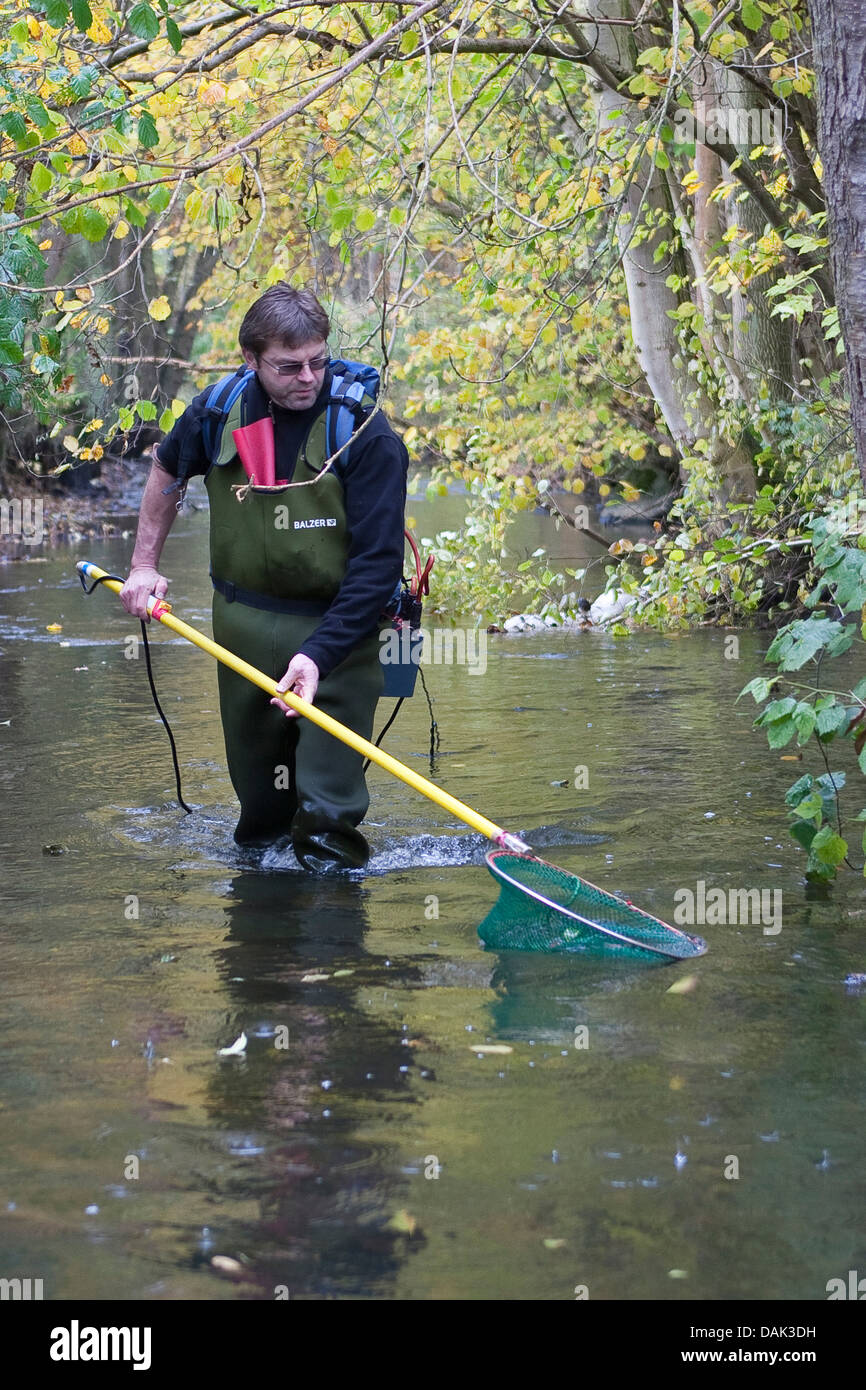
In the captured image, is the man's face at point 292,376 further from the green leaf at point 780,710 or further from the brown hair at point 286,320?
the green leaf at point 780,710

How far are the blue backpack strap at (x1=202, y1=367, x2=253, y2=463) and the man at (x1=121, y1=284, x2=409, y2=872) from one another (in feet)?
0.03

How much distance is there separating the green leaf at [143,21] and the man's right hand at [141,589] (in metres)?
1.74

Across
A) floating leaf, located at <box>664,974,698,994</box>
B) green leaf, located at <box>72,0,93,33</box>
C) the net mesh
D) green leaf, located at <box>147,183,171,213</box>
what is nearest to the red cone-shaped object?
green leaf, located at <box>147,183,171,213</box>

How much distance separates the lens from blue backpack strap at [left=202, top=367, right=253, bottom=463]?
5184mm

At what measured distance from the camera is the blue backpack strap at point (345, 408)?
5062mm

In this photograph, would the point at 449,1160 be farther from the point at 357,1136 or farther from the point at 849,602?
the point at 849,602

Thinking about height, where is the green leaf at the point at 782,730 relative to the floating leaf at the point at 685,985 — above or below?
above

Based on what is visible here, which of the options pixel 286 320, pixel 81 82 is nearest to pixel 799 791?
pixel 286 320

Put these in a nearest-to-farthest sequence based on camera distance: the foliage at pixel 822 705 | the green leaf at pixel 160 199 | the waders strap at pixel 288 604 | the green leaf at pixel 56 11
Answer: the foliage at pixel 822 705 → the green leaf at pixel 56 11 → the waders strap at pixel 288 604 → the green leaf at pixel 160 199

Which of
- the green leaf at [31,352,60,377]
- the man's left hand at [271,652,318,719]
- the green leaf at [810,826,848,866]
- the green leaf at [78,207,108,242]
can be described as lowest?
the green leaf at [810,826,848,866]

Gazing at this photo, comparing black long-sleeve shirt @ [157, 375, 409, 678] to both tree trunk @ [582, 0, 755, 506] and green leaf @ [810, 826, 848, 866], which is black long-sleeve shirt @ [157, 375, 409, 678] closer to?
green leaf @ [810, 826, 848, 866]

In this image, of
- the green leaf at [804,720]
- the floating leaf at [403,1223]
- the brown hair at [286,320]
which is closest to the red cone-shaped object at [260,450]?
the brown hair at [286,320]
